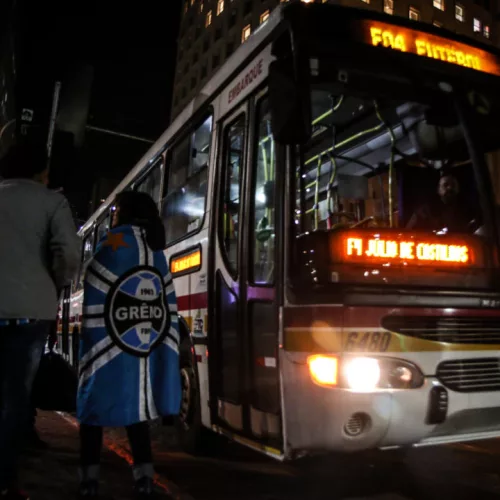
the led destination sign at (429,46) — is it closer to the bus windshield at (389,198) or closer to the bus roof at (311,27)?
the bus roof at (311,27)

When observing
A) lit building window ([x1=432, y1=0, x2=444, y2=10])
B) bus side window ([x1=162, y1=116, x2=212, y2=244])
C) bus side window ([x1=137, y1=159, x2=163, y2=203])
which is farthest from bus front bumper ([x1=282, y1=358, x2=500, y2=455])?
lit building window ([x1=432, y1=0, x2=444, y2=10])

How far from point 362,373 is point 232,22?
52.4 m

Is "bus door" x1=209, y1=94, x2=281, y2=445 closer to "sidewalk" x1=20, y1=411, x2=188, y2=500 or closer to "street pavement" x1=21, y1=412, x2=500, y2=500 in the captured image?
"street pavement" x1=21, y1=412, x2=500, y2=500

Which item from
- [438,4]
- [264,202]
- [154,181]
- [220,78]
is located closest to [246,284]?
[264,202]

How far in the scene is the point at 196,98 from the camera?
5180 millimetres

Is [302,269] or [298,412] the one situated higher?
[302,269]

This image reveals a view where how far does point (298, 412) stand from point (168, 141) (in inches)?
141

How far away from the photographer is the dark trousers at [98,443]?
9.95 feet

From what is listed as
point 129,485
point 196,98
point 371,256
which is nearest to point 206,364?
point 129,485

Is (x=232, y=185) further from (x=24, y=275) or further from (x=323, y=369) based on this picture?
(x=24, y=275)

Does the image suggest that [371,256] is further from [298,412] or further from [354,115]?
[354,115]

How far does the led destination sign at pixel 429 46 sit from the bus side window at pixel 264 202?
2.93 feet

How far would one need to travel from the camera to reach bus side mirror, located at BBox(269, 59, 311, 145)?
3.12m

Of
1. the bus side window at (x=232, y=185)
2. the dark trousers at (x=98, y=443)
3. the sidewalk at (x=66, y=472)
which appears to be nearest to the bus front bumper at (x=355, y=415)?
→ the dark trousers at (x=98, y=443)
